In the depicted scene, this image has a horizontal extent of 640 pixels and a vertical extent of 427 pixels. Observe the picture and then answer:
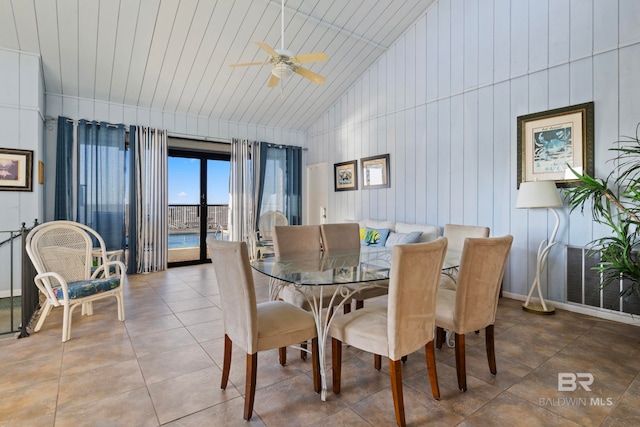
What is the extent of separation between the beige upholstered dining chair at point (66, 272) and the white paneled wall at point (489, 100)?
4026 mm

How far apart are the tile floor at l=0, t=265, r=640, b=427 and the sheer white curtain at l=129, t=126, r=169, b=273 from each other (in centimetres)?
231

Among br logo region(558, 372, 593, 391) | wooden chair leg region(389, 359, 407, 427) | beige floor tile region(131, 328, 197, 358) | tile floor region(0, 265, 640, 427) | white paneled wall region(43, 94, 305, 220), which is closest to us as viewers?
wooden chair leg region(389, 359, 407, 427)

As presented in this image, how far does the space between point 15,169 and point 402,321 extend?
4.88 metres

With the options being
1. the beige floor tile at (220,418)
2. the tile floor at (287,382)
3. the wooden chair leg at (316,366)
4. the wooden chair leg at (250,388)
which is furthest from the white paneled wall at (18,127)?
the wooden chair leg at (316,366)

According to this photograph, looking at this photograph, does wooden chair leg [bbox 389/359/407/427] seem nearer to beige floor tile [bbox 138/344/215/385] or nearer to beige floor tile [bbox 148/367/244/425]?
beige floor tile [bbox 148/367/244/425]

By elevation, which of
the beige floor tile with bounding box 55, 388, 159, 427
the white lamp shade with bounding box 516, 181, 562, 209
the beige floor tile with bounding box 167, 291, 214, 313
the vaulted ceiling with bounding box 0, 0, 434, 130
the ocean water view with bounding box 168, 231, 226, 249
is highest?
the vaulted ceiling with bounding box 0, 0, 434, 130

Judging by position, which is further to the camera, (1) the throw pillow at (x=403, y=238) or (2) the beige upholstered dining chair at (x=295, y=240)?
(1) the throw pillow at (x=403, y=238)

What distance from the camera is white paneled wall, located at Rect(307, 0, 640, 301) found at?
10.4ft

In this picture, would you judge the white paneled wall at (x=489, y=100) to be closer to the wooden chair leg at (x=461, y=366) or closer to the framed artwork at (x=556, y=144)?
the framed artwork at (x=556, y=144)

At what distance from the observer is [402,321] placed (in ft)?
5.35

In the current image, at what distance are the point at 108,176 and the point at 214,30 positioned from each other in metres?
2.76

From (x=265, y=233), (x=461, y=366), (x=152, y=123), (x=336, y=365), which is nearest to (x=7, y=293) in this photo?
(x=152, y=123)

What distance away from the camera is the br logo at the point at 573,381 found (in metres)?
1.96

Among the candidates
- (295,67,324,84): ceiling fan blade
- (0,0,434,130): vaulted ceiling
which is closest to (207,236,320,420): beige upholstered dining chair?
(295,67,324,84): ceiling fan blade
